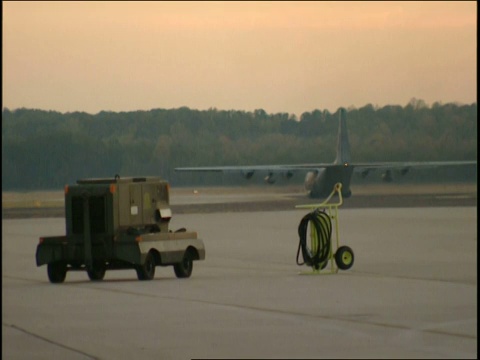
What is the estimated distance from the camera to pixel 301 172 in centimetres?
9325

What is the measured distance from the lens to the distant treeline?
218ft

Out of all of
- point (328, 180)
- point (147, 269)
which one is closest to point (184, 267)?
point (147, 269)

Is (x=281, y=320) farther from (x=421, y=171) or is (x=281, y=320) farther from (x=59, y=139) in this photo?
(x=421, y=171)

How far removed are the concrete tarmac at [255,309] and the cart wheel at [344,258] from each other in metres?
0.39

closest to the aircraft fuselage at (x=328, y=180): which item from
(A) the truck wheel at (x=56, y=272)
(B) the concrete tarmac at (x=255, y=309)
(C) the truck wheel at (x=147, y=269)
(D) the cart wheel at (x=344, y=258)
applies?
(B) the concrete tarmac at (x=255, y=309)

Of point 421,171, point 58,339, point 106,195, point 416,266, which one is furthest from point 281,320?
point 421,171

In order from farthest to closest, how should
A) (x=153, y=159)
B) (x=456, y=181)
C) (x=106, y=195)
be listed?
(x=456, y=181), (x=153, y=159), (x=106, y=195)

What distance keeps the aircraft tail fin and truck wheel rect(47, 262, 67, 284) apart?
2630 inches

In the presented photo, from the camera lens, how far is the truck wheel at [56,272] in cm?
2491

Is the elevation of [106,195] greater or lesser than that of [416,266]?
greater

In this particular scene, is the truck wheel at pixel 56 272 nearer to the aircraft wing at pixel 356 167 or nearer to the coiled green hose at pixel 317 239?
the coiled green hose at pixel 317 239

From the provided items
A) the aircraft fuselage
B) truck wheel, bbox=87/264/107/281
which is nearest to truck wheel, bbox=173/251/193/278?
truck wheel, bbox=87/264/107/281

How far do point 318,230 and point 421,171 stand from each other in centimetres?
7037

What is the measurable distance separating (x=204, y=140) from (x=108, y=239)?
6916 centimetres
